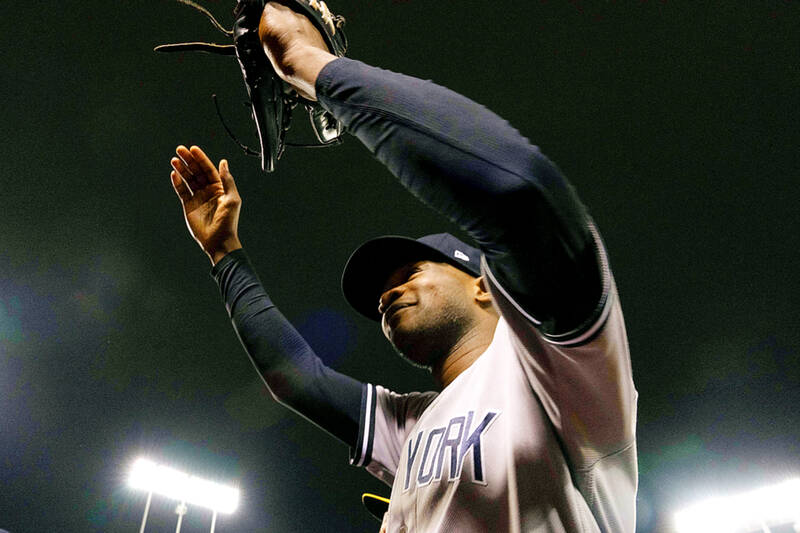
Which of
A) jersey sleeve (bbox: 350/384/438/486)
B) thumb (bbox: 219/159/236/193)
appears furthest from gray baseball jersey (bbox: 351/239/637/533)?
thumb (bbox: 219/159/236/193)

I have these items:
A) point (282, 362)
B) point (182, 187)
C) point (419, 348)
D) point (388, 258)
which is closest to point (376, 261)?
point (388, 258)

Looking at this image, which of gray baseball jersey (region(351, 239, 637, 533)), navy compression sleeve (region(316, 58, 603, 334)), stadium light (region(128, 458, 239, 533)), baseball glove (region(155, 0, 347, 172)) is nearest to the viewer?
navy compression sleeve (region(316, 58, 603, 334))

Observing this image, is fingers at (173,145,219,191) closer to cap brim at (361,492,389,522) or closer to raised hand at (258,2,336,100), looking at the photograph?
raised hand at (258,2,336,100)

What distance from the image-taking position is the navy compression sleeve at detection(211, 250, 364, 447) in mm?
1586

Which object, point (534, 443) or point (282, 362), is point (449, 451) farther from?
point (282, 362)

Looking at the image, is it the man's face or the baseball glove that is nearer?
the baseball glove

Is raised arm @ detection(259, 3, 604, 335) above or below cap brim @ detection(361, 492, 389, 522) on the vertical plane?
above

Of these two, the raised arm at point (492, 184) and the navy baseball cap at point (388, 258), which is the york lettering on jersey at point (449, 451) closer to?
the raised arm at point (492, 184)

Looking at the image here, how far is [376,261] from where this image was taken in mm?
1861

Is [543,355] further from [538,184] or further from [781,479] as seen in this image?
[781,479]

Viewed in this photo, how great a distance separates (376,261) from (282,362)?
507 millimetres

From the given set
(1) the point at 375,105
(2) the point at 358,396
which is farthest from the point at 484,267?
(2) the point at 358,396

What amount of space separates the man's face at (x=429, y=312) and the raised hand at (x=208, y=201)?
22.5 inches

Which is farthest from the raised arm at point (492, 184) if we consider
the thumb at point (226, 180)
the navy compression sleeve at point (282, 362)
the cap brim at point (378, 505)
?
the cap brim at point (378, 505)
